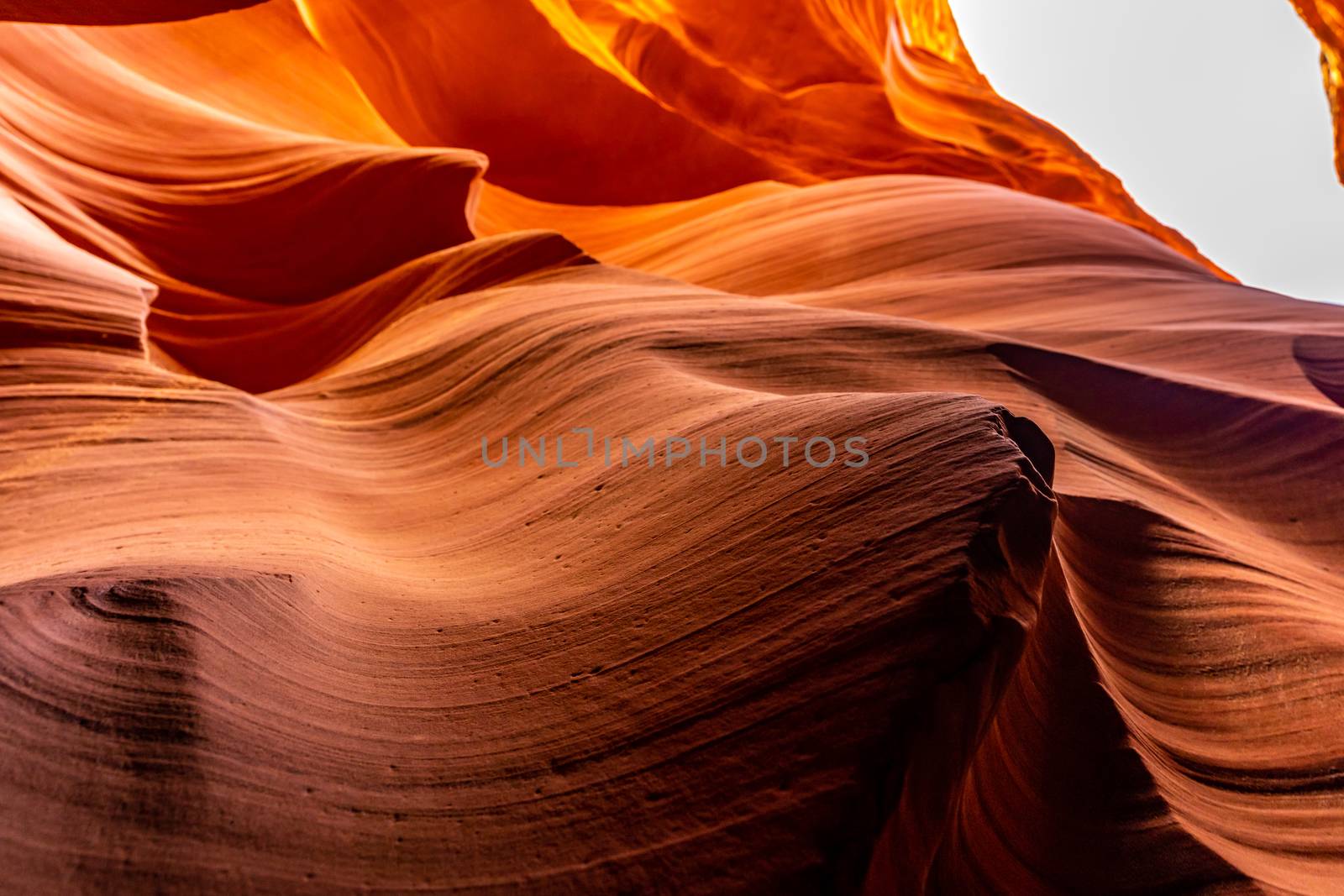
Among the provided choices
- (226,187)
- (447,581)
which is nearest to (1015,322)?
(447,581)

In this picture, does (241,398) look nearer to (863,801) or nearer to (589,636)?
(589,636)

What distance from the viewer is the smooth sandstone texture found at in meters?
0.87

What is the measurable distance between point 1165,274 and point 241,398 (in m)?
2.84

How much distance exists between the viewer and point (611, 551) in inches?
48.2

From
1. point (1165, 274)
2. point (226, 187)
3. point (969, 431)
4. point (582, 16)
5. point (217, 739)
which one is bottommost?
point (217, 739)

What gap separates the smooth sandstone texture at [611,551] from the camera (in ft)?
2.85

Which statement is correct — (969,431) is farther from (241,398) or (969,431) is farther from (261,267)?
(261,267)

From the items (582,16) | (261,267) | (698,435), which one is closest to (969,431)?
(698,435)

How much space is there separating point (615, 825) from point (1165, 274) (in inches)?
118

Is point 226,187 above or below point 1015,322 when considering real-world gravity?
above

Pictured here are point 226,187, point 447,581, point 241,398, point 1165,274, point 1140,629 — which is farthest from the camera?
point 1165,274

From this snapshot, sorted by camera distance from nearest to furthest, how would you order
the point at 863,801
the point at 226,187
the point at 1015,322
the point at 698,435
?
the point at 863,801
the point at 698,435
the point at 1015,322
the point at 226,187

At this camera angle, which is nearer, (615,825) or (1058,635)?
(615,825)

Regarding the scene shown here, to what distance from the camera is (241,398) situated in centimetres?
170
